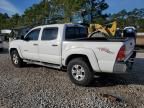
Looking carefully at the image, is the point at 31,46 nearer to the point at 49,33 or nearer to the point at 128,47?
the point at 49,33

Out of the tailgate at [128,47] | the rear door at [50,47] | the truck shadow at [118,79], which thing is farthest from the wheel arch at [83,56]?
the tailgate at [128,47]

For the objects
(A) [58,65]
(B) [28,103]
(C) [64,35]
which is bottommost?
(B) [28,103]

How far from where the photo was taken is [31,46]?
359 inches

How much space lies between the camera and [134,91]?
6.52 m

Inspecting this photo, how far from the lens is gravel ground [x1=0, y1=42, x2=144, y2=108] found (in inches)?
216

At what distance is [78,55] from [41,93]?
172 cm

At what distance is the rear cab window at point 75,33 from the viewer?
797 centimetres

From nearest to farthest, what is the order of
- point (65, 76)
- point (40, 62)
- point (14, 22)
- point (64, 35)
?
1. point (64, 35)
2. point (65, 76)
3. point (40, 62)
4. point (14, 22)

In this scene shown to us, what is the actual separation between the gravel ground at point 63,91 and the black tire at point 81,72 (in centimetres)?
19

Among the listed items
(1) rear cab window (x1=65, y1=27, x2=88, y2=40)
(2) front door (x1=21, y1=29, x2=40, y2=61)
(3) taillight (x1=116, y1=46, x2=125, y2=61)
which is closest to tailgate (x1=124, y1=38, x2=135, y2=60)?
(3) taillight (x1=116, y1=46, x2=125, y2=61)

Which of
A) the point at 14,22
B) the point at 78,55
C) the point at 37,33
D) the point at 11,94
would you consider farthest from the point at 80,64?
the point at 14,22

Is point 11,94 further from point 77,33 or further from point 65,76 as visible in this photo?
Answer: point 77,33

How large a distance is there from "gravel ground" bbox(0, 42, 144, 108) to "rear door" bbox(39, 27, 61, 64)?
63 cm

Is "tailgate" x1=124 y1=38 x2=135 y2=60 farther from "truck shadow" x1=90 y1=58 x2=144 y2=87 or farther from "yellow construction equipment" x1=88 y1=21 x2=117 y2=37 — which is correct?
"yellow construction equipment" x1=88 y1=21 x2=117 y2=37
